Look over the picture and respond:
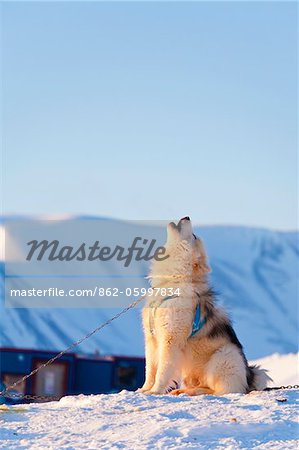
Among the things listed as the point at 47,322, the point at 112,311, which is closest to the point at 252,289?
the point at 112,311

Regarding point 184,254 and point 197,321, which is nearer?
point 197,321

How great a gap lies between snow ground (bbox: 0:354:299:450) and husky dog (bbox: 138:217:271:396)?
14.4 inches

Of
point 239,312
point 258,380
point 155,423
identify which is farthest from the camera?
point 239,312

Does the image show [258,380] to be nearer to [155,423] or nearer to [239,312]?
[155,423]

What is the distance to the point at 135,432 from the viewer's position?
740cm

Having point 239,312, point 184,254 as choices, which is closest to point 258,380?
point 184,254

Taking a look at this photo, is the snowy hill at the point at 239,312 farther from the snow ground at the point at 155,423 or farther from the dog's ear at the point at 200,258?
the snow ground at the point at 155,423

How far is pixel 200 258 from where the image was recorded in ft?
30.8

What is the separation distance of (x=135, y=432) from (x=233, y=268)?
8627cm

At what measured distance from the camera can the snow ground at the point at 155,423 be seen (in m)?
7.19

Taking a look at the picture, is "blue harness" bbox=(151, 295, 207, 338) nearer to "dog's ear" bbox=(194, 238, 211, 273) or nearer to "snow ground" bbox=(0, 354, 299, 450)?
"dog's ear" bbox=(194, 238, 211, 273)

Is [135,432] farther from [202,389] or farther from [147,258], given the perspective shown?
[147,258]

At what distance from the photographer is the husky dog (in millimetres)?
9000

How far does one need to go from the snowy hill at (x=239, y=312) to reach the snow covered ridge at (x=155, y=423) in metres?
55.4
